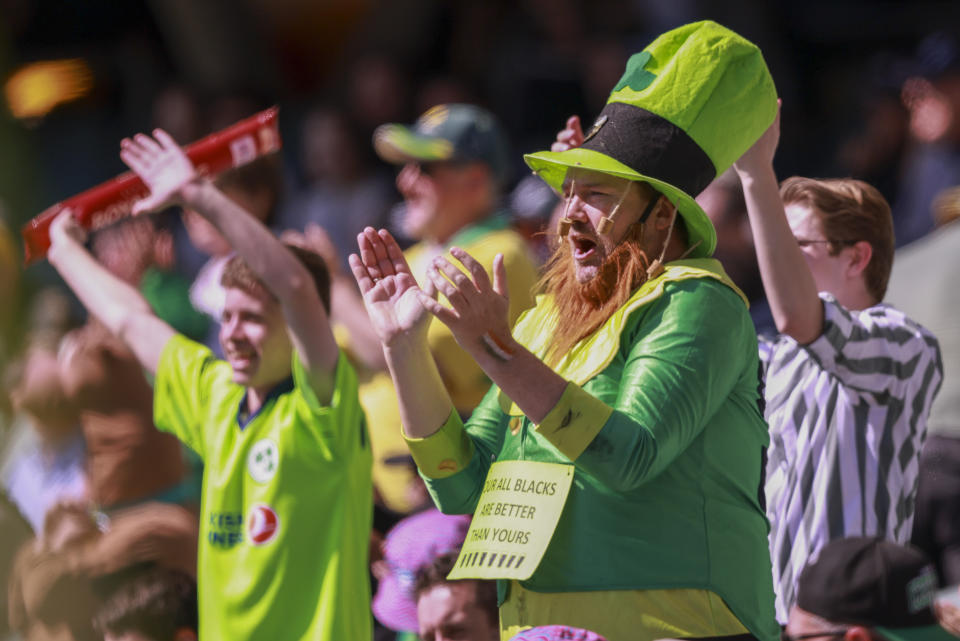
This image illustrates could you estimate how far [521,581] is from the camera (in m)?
2.76

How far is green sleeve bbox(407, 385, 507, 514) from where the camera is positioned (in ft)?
9.36

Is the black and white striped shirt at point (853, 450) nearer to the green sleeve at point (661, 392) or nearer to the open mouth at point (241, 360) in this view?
the green sleeve at point (661, 392)

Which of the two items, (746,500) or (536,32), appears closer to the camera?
(746,500)

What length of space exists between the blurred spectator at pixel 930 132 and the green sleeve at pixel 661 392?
3.72 m

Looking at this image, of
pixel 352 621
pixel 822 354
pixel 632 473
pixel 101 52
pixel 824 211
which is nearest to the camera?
pixel 632 473

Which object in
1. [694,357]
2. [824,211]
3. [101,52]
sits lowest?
[694,357]

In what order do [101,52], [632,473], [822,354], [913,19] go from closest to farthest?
[632,473], [822,354], [913,19], [101,52]

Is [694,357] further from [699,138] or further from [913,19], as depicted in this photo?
[913,19]

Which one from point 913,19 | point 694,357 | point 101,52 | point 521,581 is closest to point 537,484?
point 521,581

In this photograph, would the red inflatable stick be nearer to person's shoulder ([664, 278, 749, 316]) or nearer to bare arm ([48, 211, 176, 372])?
bare arm ([48, 211, 176, 372])

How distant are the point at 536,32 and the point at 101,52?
3.36 metres

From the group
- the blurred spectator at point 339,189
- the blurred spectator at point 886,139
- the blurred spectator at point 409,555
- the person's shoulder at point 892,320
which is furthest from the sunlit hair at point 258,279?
the blurred spectator at point 339,189

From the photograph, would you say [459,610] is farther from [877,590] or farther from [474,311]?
[474,311]

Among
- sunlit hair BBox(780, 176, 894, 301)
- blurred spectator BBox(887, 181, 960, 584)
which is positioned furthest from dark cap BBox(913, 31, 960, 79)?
sunlit hair BBox(780, 176, 894, 301)
